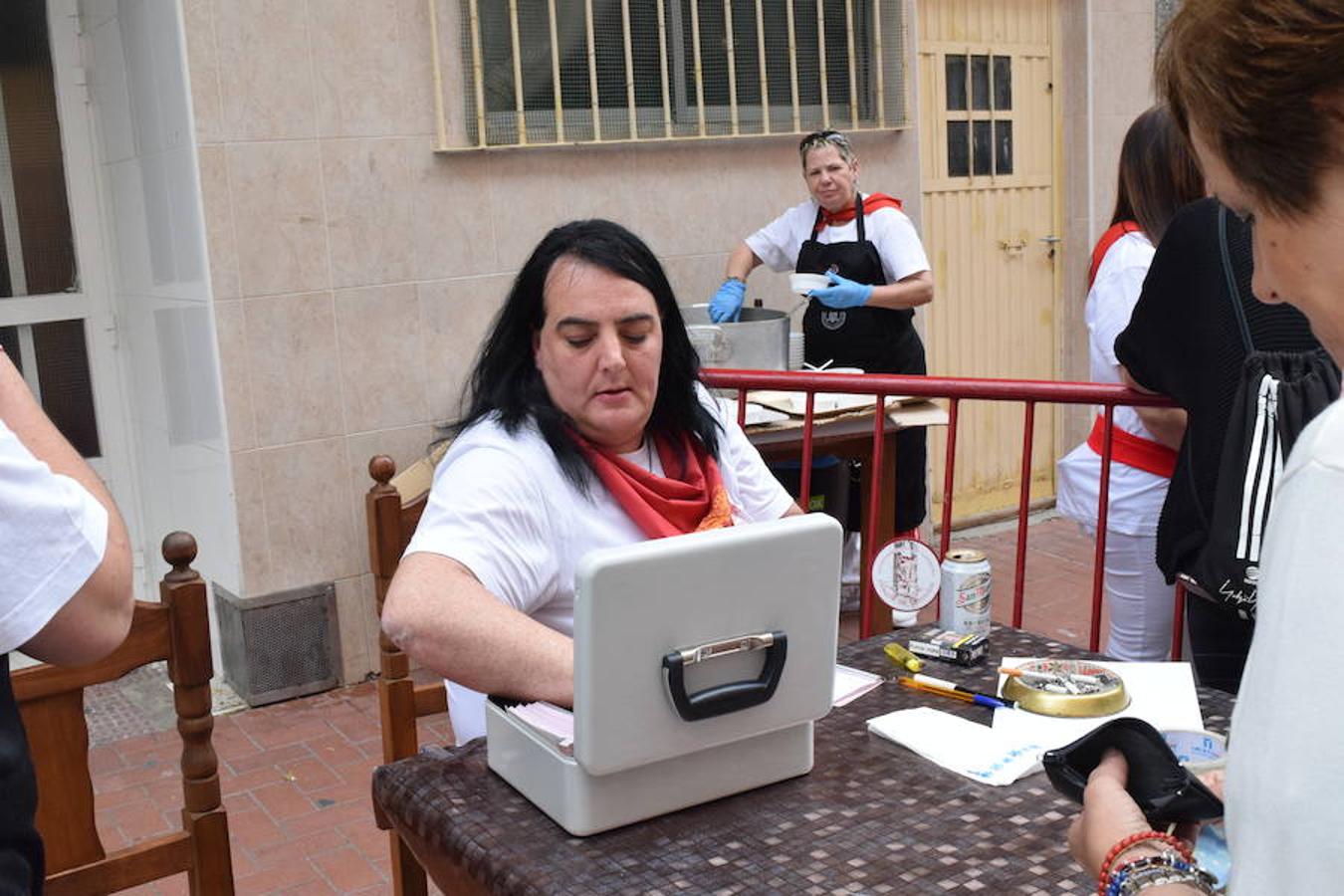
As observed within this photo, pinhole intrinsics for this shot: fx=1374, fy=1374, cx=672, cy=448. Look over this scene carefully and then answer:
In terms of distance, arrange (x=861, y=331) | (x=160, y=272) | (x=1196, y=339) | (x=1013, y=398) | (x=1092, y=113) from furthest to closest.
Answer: (x=1092, y=113)
(x=861, y=331)
(x=160, y=272)
(x=1013, y=398)
(x=1196, y=339)

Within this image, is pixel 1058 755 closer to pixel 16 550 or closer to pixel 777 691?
pixel 777 691

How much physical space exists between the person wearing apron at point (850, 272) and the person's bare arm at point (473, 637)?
10.3ft

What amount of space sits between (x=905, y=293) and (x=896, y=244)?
207 mm

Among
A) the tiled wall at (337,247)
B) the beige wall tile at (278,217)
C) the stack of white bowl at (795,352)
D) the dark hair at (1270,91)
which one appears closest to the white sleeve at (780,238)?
the stack of white bowl at (795,352)

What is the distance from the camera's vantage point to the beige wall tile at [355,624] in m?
4.64

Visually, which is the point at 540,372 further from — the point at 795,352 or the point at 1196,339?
the point at 795,352

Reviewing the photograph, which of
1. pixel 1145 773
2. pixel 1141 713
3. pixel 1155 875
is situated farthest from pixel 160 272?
pixel 1155 875

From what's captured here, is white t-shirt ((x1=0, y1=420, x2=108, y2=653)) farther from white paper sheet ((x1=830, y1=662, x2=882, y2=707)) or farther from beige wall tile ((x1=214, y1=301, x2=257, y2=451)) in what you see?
beige wall tile ((x1=214, y1=301, x2=257, y2=451))

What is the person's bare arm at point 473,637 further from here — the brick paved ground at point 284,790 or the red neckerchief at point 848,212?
the red neckerchief at point 848,212

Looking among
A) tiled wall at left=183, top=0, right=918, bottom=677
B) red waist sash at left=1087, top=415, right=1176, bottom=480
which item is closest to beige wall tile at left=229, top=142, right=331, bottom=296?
tiled wall at left=183, top=0, right=918, bottom=677

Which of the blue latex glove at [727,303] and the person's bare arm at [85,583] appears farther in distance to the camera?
the blue latex glove at [727,303]

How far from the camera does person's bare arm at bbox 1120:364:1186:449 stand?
2875 mm

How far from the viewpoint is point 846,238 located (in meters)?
5.12

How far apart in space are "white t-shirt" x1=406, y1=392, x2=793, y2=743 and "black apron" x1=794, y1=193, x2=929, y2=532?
3.03 m
